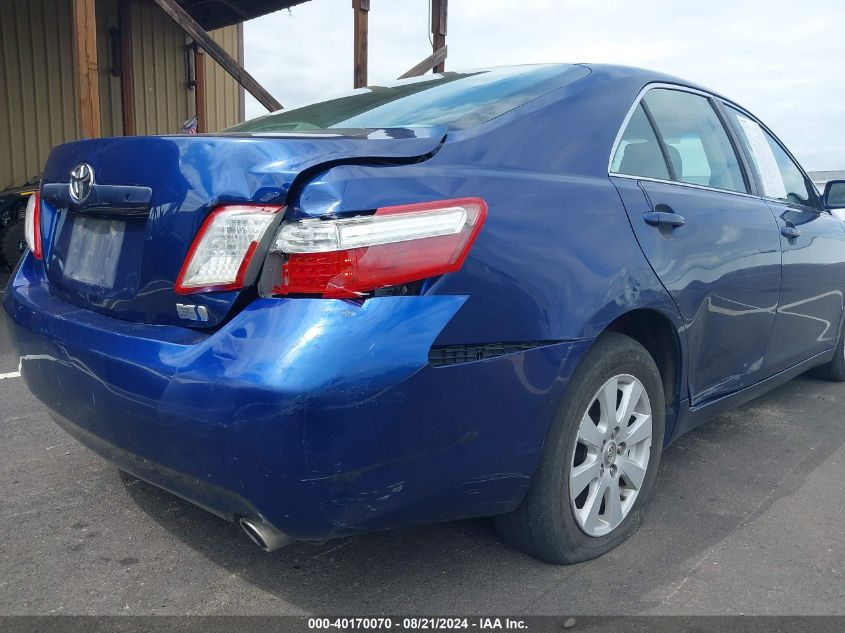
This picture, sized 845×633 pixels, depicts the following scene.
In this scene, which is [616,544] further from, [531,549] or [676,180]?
[676,180]

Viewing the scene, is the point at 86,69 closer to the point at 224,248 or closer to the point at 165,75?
the point at 224,248

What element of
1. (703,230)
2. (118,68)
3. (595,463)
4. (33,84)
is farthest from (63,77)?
(595,463)

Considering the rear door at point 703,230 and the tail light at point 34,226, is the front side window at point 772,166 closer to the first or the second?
the rear door at point 703,230

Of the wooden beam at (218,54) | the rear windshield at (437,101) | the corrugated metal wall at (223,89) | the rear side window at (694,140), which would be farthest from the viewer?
the corrugated metal wall at (223,89)

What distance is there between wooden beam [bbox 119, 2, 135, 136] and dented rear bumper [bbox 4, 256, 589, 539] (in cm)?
1066

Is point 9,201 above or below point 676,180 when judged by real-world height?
below

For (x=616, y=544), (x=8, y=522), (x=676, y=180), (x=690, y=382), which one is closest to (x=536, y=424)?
(x=616, y=544)

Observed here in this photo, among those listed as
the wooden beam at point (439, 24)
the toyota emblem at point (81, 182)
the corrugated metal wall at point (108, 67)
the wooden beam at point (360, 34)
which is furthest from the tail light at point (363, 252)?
the corrugated metal wall at point (108, 67)

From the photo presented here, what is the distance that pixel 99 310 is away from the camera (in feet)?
6.73

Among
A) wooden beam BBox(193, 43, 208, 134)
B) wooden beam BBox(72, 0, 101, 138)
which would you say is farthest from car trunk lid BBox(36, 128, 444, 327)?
wooden beam BBox(193, 43, 208, 134)

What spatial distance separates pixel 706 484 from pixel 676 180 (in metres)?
1.19

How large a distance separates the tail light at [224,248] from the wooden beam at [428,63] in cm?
698

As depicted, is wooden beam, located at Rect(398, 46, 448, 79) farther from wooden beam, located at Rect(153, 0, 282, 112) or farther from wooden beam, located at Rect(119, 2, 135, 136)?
wooden beam, located at Rect(119, 2, 135, 136)

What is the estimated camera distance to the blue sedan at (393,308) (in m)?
1.64
